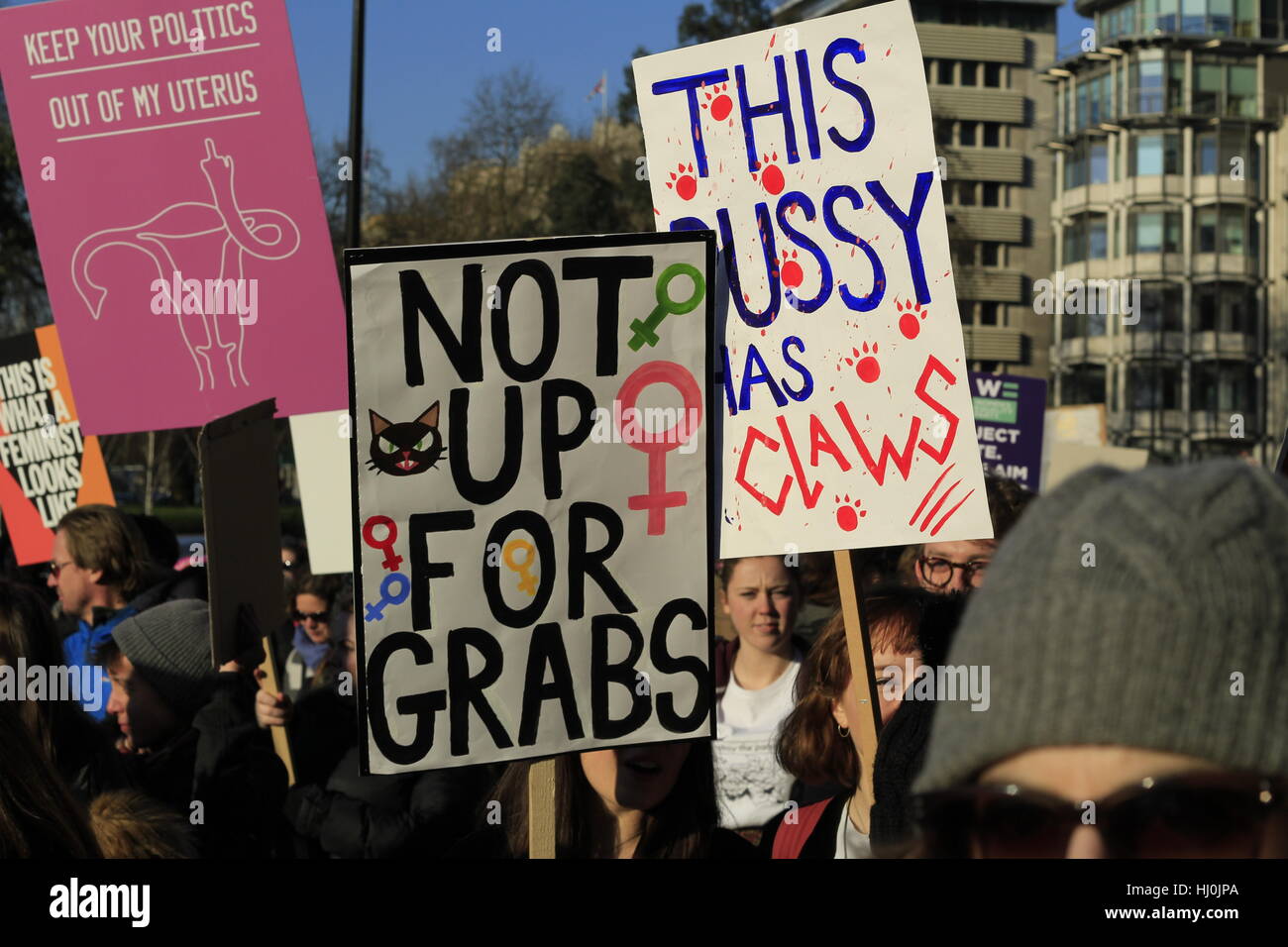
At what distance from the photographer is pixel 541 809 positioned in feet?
9.95

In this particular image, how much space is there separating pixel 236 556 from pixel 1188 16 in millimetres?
74947

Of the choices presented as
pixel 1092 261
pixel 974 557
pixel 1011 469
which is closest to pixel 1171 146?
pixel 1092 261

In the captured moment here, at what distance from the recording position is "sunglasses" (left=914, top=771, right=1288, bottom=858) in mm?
1081

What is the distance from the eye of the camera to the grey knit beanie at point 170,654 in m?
3.95

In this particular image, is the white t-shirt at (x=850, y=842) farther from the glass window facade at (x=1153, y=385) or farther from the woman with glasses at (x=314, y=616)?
the glass window facade at (x=1153, y=385)

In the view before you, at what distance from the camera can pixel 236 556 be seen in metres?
3.82

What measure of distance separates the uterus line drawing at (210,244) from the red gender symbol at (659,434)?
178cm

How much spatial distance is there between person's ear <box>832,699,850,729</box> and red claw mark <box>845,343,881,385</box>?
0.74 metres

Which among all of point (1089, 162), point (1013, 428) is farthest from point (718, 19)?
point (1013, 428)

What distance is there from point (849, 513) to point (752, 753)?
0.97 m

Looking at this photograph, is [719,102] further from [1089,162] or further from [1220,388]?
[1089,162]
